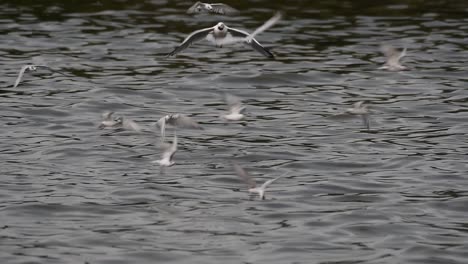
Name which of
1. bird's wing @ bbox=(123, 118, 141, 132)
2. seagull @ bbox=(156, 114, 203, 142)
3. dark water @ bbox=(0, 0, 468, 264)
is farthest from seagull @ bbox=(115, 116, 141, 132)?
seagull @ bbox=(156, 114, 203, 142)

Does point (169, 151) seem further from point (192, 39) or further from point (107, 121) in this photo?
point (107, 121)

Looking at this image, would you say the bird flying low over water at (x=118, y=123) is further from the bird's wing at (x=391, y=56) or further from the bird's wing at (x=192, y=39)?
the bird's wing at (x=391, y=56)

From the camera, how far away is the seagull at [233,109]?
18297mm

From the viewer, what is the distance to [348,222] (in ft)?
46.0

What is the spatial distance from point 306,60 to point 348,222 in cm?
921

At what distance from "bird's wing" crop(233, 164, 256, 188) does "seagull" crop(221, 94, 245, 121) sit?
127 inches

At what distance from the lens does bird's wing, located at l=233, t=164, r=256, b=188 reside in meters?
14.6

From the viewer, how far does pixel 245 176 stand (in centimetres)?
1471

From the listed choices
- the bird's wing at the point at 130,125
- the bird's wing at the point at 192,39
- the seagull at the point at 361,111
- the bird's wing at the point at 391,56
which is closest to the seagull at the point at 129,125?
the bird's wing at the point at 130,125

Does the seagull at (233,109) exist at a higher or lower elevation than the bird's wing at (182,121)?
lower

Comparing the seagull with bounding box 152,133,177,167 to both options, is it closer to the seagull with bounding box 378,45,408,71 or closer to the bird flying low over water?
the bird flying low over water

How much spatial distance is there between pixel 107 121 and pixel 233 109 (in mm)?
1949

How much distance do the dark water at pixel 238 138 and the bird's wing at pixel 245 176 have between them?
0.78ft

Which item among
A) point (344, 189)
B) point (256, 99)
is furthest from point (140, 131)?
point (344, 189)
